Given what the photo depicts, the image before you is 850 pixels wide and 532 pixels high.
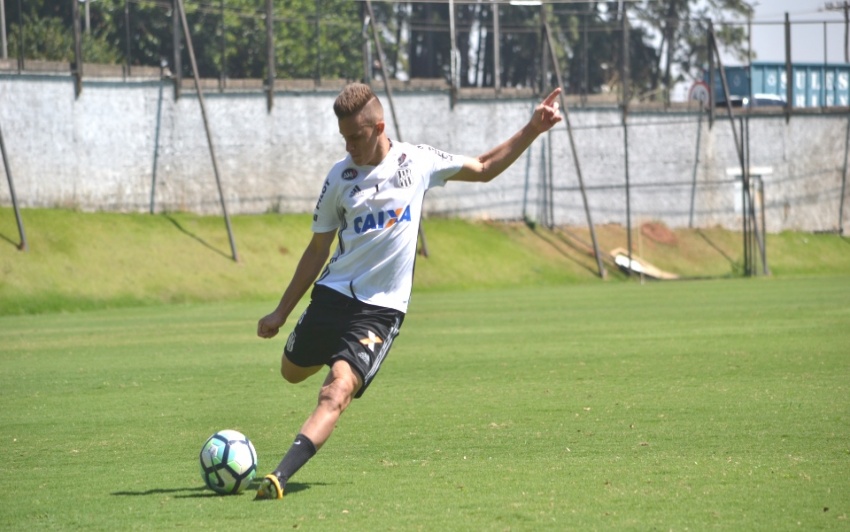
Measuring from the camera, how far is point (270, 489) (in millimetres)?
7102

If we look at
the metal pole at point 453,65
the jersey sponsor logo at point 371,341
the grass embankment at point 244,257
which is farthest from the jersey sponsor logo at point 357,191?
the metal pole at point 453,65

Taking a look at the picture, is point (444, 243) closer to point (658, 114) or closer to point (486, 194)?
point (486, 194)

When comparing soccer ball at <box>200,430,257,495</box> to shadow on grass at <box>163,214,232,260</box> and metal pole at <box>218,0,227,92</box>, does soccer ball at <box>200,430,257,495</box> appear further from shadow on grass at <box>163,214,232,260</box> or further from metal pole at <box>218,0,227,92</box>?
metal pole at <box>218,0,227,92</box>

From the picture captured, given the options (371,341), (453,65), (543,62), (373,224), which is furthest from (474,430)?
(543,62)

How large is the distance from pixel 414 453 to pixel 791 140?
45.8 metres

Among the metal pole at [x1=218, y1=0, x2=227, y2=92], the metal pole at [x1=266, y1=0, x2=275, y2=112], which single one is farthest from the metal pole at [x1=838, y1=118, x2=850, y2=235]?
the metal pole at [x1=218, y1=0, x2=227, y2=92]

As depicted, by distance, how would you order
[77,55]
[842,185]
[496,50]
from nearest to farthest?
[77,55], [496,50], [842,185]

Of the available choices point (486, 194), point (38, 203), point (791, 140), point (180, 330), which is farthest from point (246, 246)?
point (791, 140)

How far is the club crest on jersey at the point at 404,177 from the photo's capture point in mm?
7738

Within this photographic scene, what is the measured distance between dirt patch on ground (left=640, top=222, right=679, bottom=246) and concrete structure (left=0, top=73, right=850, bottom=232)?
1.44 ft

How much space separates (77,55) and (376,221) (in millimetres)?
30466

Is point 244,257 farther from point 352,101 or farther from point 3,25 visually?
point 352,101

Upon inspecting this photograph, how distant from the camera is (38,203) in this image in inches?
1388

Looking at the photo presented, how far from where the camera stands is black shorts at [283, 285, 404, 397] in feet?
24.9
